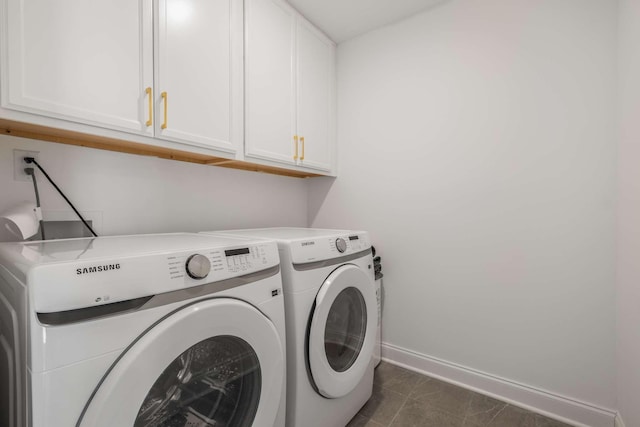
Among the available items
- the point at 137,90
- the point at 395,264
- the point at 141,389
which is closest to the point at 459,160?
the point at 395,264

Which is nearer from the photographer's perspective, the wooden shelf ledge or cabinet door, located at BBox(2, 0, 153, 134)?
cabinet door, located at BBox(2, 0, 153, 134)

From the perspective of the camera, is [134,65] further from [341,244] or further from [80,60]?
[341,244]

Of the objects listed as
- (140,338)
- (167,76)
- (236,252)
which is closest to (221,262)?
(236,252)

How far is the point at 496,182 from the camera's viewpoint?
1689mm

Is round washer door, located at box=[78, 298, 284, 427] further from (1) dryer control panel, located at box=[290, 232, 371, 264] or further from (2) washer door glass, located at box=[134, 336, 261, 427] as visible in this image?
(1) dryer control panel, located at box=[290, 232, 371, 264]

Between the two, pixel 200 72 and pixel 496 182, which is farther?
pixel 496 182

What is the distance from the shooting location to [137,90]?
116 cm

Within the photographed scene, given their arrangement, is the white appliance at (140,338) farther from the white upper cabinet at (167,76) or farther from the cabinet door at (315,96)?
the cabinet door at (315,96)

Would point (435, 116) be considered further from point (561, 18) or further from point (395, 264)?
point (395, 264)

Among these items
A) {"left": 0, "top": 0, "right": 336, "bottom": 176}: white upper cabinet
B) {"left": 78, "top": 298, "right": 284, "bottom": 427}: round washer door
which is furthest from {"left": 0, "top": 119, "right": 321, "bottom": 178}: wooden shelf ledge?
{"left": 78, "top": 298, "right": 284, "bottom": 427}: round washer door

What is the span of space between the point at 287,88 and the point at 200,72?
61 cm

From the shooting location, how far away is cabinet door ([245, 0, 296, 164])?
63.1 inches

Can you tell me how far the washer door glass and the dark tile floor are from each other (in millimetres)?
816

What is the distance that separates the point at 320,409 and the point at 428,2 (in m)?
2.39
